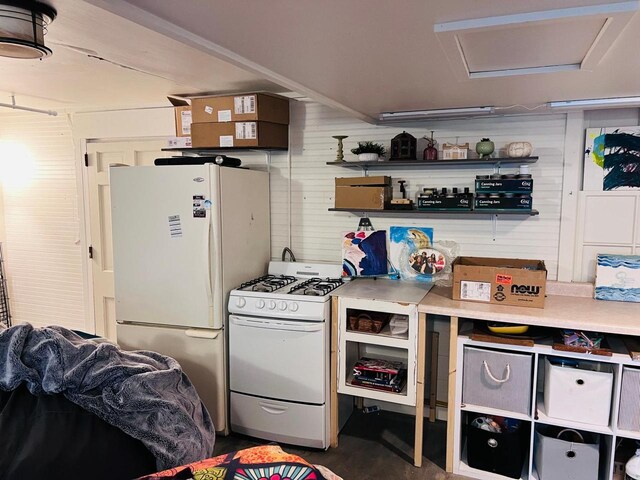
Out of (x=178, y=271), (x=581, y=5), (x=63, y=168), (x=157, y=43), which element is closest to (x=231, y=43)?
(x=157, y=43)

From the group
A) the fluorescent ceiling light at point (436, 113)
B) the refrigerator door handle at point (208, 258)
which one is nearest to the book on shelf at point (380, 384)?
the refrigerator door handle at point (208, 258)

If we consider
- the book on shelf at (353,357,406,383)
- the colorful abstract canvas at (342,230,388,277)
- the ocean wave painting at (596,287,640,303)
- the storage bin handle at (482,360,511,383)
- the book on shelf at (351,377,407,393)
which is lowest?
the book on shelf at (351,377,407,393)

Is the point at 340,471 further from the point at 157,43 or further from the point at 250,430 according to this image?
the point at 157,43

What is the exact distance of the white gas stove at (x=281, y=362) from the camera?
2.89 m

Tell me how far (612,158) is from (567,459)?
1.73 metres

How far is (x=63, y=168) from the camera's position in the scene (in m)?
4.38

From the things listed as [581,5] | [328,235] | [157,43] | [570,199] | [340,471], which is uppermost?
[157,43]

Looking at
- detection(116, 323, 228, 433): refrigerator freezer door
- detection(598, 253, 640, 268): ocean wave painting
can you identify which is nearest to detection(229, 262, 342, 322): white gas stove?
detection(116, 323, 228, 433): refrigerator freezer door

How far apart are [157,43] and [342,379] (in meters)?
2.11

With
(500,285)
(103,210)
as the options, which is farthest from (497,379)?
(103,210)

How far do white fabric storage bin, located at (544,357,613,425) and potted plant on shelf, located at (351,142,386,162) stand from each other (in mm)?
1635

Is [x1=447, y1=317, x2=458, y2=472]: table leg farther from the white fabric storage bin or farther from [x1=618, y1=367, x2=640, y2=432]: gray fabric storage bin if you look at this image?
[x1=618, y1=367, x2=640, y2=432]: gray fabric storage bin

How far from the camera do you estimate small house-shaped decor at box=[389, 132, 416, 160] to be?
3.15 metres

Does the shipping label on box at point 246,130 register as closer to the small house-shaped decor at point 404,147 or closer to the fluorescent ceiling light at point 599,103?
the small house-shaped decor at point 404,147
